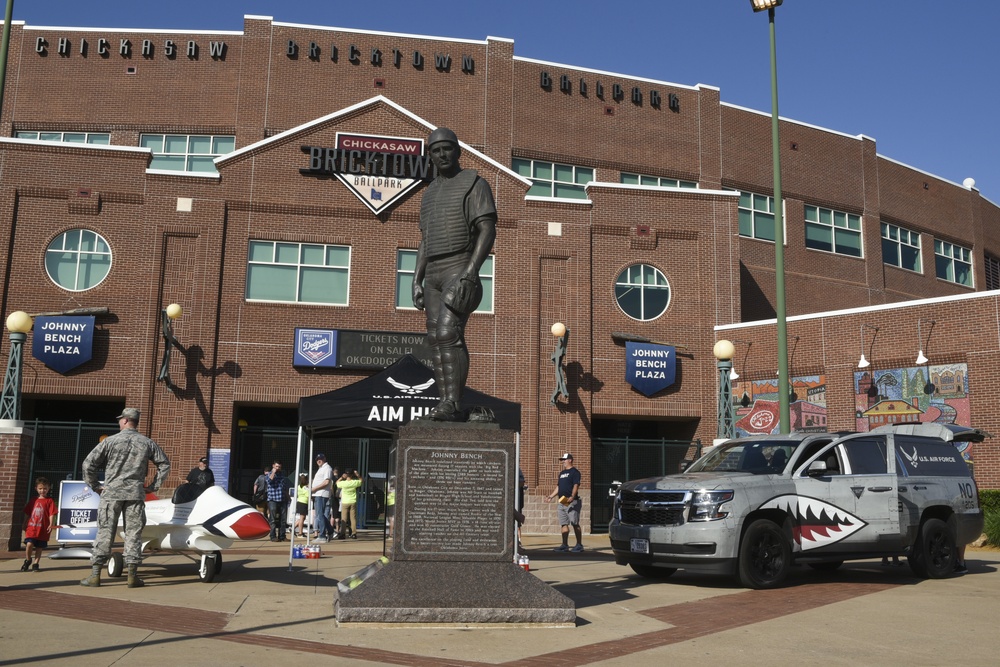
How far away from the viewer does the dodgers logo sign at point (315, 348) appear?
2403cm

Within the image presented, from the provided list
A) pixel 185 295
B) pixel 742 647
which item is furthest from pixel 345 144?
pixel 742 647

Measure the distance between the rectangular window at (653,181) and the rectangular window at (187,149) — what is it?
12.7m

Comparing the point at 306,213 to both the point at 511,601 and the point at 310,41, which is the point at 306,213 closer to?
the point at 310,41

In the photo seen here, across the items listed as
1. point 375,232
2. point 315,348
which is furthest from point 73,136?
point 315,348

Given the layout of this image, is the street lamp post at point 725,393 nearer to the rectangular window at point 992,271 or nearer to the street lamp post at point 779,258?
the street lamp post at point 779,258

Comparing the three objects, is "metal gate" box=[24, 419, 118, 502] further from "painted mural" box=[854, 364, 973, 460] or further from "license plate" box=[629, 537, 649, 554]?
"painted mural" box=[854, 364, 973, 460]

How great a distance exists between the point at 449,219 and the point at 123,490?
15.5 feet

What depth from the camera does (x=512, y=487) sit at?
891 centimetres

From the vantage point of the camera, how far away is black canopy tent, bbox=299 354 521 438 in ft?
47.2

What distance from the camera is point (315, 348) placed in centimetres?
2416

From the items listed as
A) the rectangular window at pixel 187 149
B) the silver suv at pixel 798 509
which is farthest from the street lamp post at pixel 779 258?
the rectangular window at pixel 187 149

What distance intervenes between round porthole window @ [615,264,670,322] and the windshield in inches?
518

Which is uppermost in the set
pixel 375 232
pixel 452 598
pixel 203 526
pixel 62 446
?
pixel 375 232

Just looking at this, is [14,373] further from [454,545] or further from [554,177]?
[554,177]
